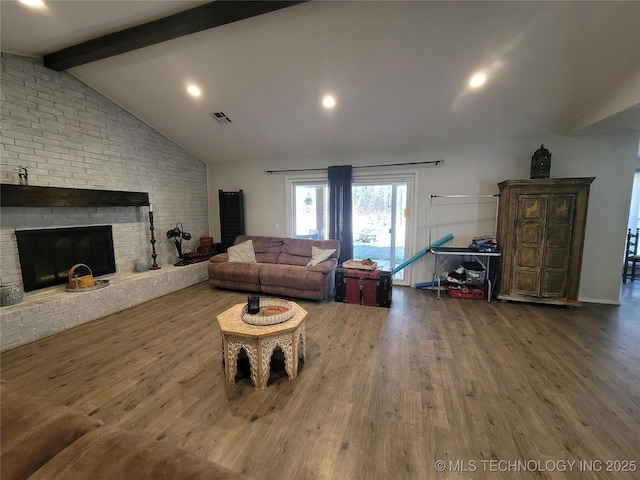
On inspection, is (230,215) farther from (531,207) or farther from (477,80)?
(531,207)

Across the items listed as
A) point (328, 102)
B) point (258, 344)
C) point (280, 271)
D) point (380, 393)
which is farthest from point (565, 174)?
point (258, 344)

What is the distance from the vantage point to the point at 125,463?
0.82m

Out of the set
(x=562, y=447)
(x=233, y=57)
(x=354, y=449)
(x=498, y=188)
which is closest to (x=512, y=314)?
(x=498, y=188)

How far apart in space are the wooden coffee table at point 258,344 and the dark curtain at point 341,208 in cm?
281

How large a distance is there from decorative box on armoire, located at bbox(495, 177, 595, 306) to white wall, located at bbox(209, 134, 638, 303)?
0.57 metres

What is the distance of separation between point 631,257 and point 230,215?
25.1 ft

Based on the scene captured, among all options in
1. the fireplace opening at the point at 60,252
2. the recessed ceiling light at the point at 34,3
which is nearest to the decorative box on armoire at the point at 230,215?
the fireplace opening at the point at 60,252

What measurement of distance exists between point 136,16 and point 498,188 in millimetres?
5028

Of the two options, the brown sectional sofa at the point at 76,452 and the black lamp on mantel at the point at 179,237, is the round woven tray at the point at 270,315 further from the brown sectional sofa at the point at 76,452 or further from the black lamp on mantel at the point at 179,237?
the black lamp on mantel at the point at 179,237

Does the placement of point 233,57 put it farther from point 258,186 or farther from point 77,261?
point 77,261

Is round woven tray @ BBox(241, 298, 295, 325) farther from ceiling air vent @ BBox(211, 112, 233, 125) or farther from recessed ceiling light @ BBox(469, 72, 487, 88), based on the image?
recessed ceiling light @ BBox(469, 72, 487, 88)

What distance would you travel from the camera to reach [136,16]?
250cm

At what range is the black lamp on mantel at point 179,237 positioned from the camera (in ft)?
15.3

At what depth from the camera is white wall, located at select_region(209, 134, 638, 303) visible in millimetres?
3521
